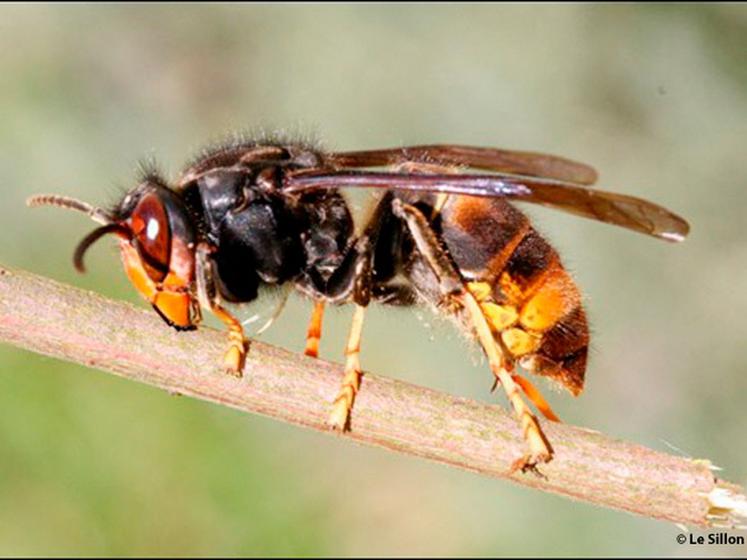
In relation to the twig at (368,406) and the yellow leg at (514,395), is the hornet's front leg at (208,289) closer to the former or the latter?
the twig at (368,406)

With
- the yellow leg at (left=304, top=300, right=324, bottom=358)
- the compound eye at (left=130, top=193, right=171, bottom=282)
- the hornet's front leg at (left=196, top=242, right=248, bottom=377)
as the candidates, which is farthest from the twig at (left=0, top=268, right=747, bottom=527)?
the yellow leg at (left=304, top=300, right=324, bottom=358)

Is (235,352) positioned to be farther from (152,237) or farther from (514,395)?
A: (514,395)

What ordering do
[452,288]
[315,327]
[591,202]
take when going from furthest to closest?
[315,327]
[452,288]
[591,202]

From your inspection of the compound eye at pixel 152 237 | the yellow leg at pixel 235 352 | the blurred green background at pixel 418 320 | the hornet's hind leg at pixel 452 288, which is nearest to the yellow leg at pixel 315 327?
the hornet's hind leg at pixel 452 288

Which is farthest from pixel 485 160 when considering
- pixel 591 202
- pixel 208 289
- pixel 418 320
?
pixel 418 320

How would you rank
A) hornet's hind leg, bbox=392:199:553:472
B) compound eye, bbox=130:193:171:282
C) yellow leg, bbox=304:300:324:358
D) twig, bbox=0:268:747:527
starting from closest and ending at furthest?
twig, bbox=0:268:747:527 < compound eye, bbox=130:193:171:282 < hornet's hind leg, bbox=392:199:553:472 < yellow leg, bbox=304:300:324:358

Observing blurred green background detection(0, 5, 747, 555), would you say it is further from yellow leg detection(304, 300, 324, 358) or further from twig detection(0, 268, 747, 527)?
twig detection(0, 268, 747, 527)
